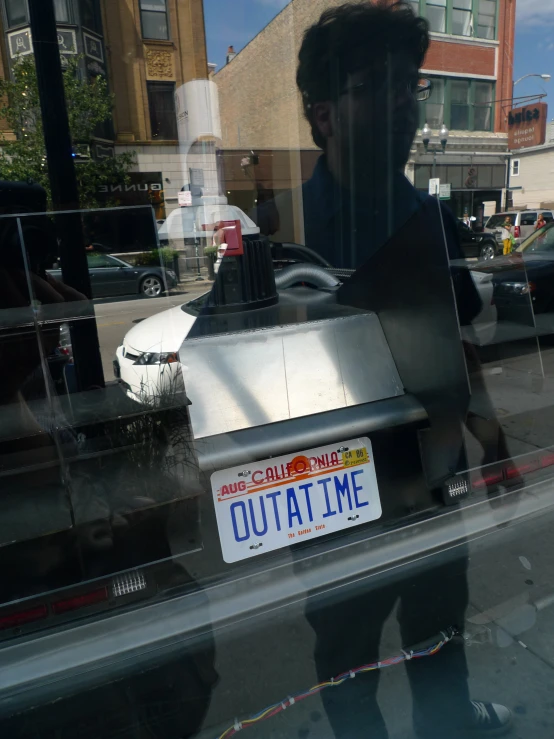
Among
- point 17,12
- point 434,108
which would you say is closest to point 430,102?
point 434,108

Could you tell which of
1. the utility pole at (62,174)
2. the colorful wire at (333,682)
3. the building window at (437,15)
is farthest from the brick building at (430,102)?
the colorful wire at (333,682)

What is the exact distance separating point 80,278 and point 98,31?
683 millimetres

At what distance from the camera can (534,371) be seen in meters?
3.47

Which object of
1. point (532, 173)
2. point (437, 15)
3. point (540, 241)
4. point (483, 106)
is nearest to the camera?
point (437, 15)

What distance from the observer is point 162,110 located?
1.65 m

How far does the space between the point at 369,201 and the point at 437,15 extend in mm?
619

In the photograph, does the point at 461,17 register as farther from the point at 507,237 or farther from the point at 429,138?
the point at 507,237

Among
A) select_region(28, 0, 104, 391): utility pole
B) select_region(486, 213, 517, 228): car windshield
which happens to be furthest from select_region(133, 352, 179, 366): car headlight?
select_region(486, 213, 517, 228): car windshield

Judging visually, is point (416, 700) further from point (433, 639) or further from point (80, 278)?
point (80, 278)

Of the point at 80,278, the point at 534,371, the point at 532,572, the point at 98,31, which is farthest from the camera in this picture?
the point at 534,371

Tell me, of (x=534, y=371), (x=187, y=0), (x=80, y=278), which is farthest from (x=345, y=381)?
(x=534, y=371)

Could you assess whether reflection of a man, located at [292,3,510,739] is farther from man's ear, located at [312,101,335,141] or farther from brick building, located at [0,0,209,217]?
brick building, located at [0,0,209,217]

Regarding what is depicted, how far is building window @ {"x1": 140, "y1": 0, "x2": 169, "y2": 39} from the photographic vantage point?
5.04 ft

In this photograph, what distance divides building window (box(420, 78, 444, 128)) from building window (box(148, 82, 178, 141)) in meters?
0.87
